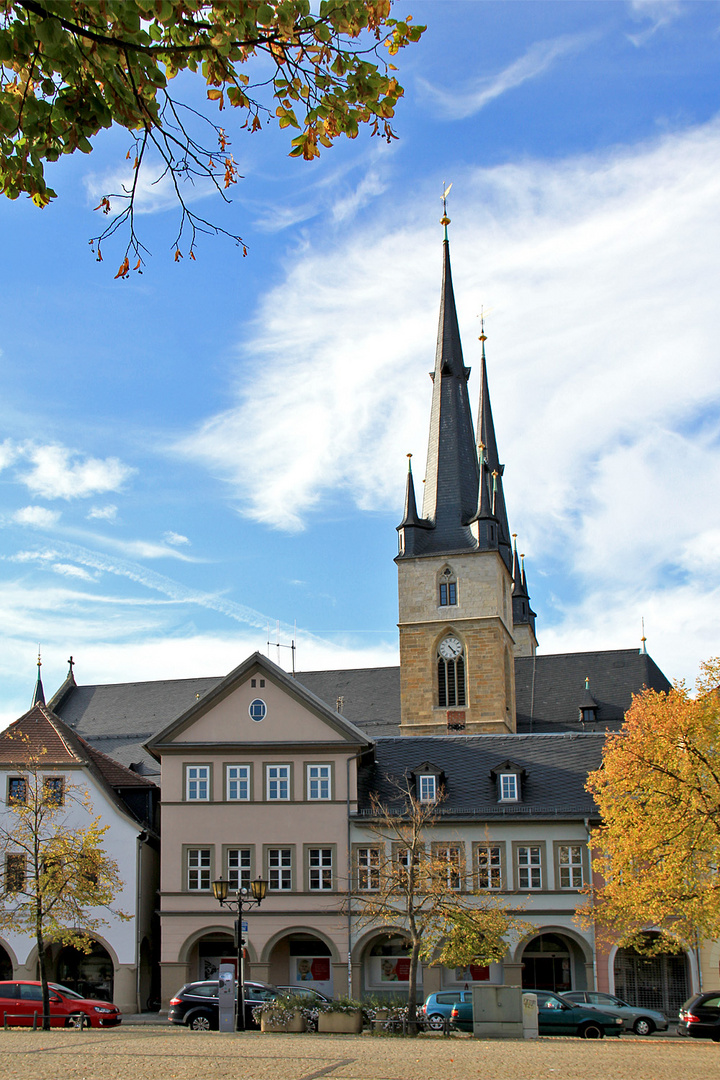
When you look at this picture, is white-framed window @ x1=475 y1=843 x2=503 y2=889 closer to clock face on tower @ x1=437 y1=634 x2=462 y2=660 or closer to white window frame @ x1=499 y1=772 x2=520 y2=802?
white window frame @ x1=499 y1=772 x2=520 y2=802

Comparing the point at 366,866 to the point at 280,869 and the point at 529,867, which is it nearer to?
the point at 280,869

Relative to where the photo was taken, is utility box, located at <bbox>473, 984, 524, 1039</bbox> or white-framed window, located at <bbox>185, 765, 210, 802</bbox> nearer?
utility box, located at <bbox>473, 984, 524, 1039</bbox>

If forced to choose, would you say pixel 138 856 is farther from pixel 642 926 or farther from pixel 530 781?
pixel 642 926

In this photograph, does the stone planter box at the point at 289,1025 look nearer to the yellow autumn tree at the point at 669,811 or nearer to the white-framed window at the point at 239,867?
the yellow autumn tree at the point at 669,811

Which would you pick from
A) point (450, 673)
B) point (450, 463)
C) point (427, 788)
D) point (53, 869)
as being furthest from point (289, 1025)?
point (450, 463)

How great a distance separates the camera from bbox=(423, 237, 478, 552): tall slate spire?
61.2 meters

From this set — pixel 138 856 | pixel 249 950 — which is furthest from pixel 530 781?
pixel 138 856

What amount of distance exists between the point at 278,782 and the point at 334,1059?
23.7 metres

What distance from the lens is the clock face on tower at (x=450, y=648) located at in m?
59.7

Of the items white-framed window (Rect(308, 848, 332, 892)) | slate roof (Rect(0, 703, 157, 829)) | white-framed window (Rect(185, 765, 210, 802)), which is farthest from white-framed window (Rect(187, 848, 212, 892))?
white-framed window (Rect(308, 848, 332, 892))

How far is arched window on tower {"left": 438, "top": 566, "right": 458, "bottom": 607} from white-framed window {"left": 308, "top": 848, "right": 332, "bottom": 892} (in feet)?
77.7

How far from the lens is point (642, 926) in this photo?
3528cm

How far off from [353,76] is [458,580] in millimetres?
53996

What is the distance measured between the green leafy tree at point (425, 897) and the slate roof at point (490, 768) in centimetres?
91
